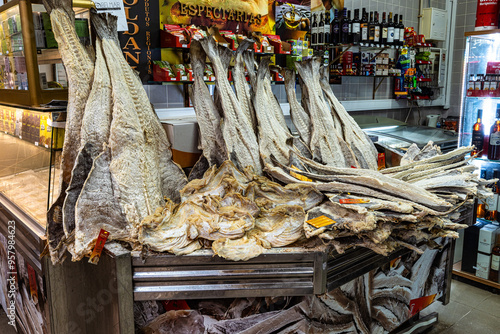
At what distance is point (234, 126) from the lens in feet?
6.81

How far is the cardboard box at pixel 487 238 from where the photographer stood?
3.62 m

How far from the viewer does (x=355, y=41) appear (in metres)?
5.24

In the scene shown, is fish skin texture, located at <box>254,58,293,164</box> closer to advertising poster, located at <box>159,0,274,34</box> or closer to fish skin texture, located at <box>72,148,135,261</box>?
fish skin texture, located at <box>72,148,135,261</box>

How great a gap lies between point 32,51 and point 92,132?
777 millimetres

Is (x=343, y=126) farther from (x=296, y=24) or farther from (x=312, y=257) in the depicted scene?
(x=296, y=24)

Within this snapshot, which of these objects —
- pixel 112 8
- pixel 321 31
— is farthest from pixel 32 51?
pixel 321 31

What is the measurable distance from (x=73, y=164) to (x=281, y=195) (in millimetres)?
895

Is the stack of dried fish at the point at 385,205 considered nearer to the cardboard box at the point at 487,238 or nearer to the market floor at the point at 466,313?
the market floor at the point at 466,313

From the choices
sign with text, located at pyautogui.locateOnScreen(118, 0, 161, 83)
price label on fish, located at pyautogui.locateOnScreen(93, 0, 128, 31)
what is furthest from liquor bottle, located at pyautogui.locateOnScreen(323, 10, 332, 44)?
price label on fish, located at pyautogui.locateOnScreen(93, 0, 128, 31)

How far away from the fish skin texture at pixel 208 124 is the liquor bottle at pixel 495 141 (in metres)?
2.63

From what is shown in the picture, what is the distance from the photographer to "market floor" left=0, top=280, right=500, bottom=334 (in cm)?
297

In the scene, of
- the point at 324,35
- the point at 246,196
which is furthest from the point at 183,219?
the point at 324,35

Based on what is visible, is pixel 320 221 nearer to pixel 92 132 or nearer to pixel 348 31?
Answer: pixel 92 132

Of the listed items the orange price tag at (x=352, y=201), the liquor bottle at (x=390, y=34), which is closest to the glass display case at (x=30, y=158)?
the orange price tag at (x=352, y=201)
